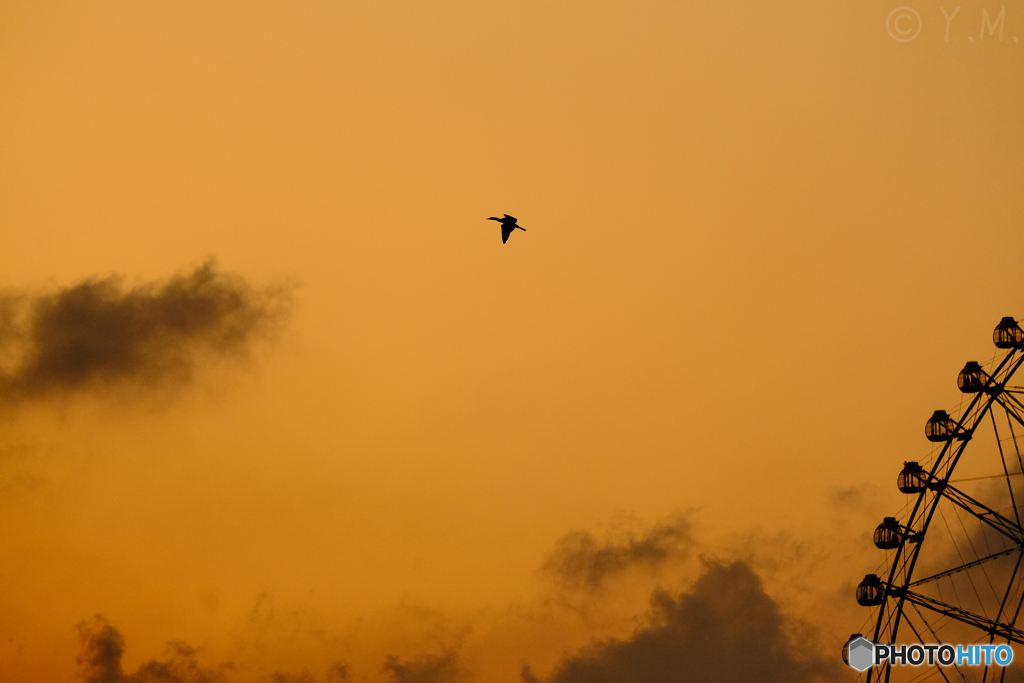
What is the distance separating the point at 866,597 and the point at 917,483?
698cm

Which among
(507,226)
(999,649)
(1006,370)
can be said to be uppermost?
(507,226)

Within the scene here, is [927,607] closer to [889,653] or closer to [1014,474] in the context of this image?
[889,653]

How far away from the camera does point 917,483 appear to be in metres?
84.5

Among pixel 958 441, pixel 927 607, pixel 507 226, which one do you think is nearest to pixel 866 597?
pixel 927 607

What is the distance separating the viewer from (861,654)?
81.8 metres

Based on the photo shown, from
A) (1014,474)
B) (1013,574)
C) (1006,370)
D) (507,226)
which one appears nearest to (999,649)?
(1013,574)

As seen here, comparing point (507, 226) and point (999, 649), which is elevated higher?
point (507, 226)

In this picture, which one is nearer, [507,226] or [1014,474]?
[507,226]

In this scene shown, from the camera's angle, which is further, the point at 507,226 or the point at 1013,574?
the point at 1013,574

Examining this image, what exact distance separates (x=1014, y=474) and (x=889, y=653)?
11675 millimetres

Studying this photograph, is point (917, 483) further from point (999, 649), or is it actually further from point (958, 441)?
point (999, 649)

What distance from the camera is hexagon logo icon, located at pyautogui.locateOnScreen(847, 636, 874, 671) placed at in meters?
81.6

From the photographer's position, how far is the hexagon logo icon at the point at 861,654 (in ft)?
268

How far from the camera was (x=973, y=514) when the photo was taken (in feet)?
264
